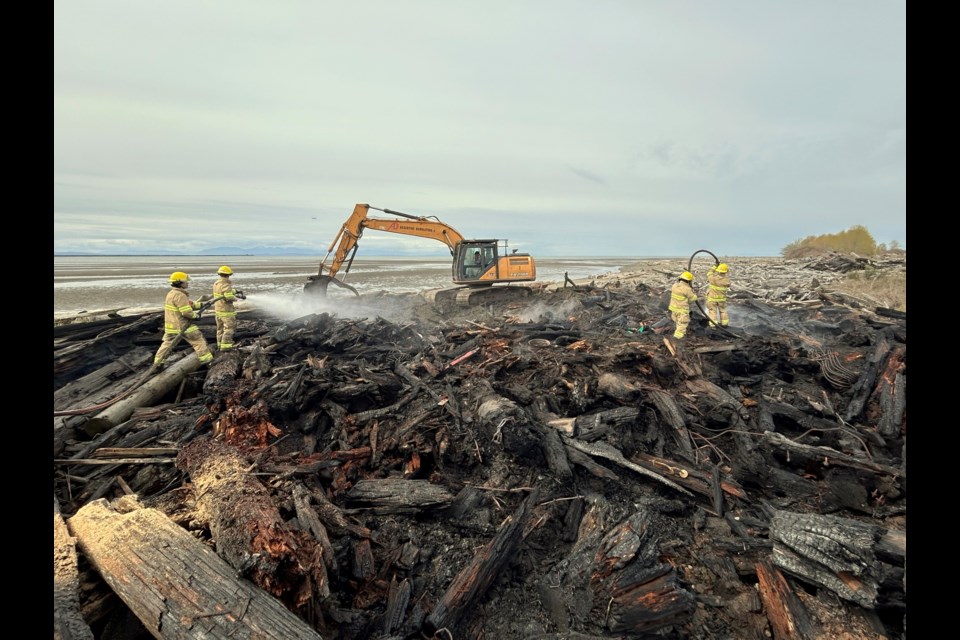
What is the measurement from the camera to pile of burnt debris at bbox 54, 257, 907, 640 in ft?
9.87

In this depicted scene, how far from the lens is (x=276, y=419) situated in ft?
20.4

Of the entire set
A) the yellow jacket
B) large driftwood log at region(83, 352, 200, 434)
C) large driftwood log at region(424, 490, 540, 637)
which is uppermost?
the yellow jacket

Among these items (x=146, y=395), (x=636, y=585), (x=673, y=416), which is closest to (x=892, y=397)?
(x=673, y=416)

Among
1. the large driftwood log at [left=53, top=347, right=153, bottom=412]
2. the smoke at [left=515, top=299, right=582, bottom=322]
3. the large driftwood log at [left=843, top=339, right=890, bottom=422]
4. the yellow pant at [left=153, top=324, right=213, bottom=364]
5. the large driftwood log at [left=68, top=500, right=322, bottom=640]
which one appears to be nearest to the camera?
the large driftwood log at [left=68, top=500, right=322, bottom=640]

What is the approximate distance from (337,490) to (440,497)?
1.31m

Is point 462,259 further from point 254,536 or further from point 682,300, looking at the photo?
point 254,536

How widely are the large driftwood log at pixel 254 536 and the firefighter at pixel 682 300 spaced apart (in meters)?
10.1

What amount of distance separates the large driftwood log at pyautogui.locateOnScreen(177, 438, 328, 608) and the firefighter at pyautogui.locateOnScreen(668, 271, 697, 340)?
1013cm

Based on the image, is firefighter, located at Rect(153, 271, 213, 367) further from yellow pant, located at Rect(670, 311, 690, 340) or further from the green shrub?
the green shrub

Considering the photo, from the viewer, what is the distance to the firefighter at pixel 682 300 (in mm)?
10336

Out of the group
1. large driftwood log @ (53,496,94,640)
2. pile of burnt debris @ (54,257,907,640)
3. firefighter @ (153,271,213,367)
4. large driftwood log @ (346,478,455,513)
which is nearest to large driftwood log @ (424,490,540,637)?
pile of burnt debris @ (54,257,907,640)

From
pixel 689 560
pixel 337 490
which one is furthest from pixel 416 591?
pixel 689 560

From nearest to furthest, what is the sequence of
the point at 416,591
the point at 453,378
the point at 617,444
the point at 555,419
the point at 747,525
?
the point at 416,591, the point at 747,525, the point at 617,444, the point at 555,419, the point at 453,378
